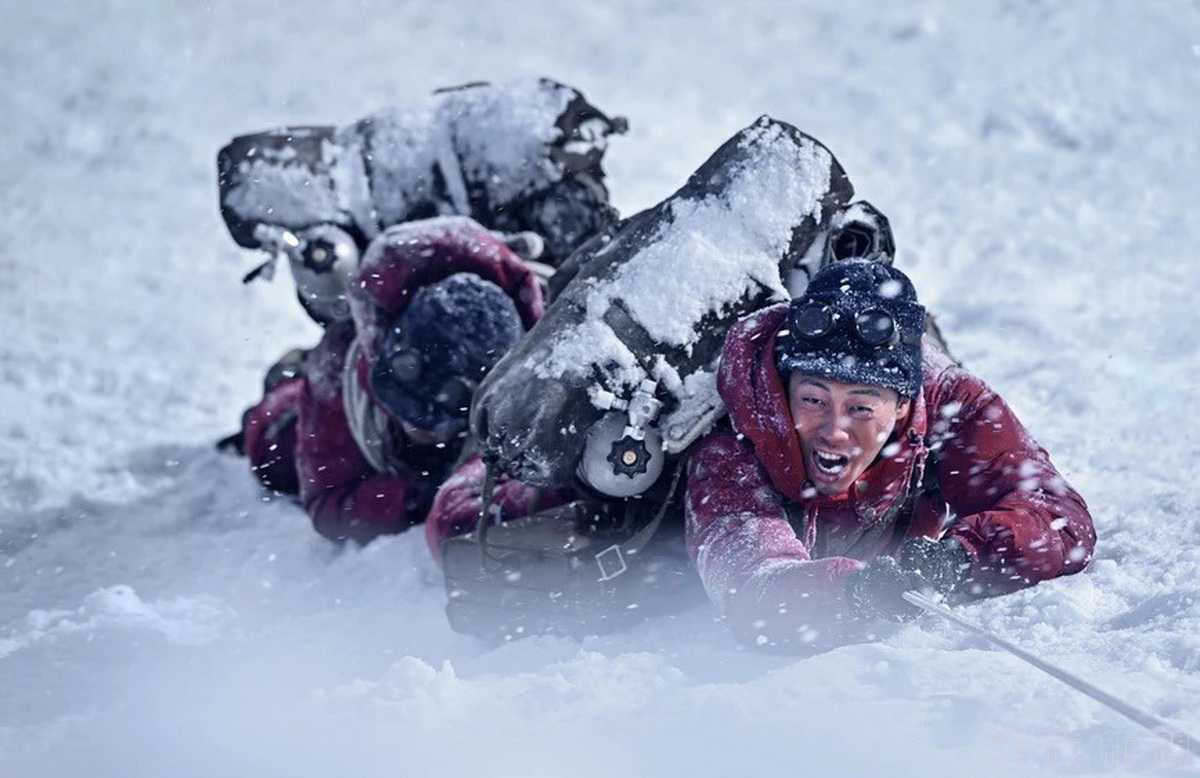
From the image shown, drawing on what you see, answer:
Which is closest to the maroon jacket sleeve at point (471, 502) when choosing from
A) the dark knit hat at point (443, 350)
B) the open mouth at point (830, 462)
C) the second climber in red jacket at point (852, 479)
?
the dark knit hat at point (443, 350)

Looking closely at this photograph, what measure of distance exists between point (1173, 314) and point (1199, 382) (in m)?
0.95

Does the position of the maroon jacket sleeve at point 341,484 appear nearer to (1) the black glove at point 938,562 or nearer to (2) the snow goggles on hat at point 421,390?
(2) the snow goggles on hat at point 421,390

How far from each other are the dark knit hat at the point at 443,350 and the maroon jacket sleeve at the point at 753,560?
3.13 feet

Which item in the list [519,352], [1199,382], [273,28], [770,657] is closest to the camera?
[770,657]

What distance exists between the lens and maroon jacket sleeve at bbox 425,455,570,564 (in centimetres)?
392

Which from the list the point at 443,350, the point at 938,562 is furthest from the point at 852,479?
the point at 443,350

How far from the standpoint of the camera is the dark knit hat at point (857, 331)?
316cm

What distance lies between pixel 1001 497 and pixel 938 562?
16.4 inches

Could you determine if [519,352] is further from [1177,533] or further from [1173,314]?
[1173,314]

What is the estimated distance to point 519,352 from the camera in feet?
11.8

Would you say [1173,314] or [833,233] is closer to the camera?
[833,233]

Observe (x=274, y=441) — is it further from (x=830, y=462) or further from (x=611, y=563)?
(x=830, y=462)

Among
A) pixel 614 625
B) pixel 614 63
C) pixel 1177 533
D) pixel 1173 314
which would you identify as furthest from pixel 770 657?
pixel 614 63

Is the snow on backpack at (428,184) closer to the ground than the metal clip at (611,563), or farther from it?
farther from it
